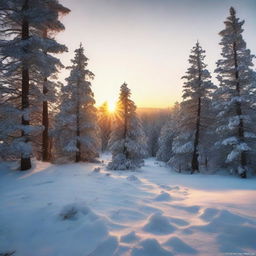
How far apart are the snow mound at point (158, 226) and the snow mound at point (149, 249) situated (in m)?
0.56

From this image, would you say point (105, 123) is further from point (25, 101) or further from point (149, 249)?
point (149, 249)

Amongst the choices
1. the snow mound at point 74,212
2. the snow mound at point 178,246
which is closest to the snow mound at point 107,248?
the snow mound at point 178,246

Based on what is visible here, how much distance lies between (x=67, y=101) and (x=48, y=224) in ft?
53.9

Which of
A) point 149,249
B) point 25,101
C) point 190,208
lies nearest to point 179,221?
point 190,208

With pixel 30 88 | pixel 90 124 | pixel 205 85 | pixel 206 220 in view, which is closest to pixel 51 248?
pixel 206 220

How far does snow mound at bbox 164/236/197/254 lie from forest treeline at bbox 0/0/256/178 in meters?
10.3

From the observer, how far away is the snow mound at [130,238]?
409 cm

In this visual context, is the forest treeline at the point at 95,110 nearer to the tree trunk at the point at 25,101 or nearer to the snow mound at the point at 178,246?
the tree trunk at the point at 25,101

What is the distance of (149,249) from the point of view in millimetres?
3748

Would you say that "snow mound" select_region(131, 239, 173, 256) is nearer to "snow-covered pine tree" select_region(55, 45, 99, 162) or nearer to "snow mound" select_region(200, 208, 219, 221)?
"snow mound" select_region(200, 208, 219, 221)

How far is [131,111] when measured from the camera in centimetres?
2177

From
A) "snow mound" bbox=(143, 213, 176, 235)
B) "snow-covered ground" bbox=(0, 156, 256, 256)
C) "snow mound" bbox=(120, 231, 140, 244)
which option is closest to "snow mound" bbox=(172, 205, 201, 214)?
"snow-covered ground" bbox=(0, 156, 256, 256)

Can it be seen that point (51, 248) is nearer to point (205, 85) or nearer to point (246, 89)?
point (246, 89)

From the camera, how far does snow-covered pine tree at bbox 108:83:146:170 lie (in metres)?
21.2
